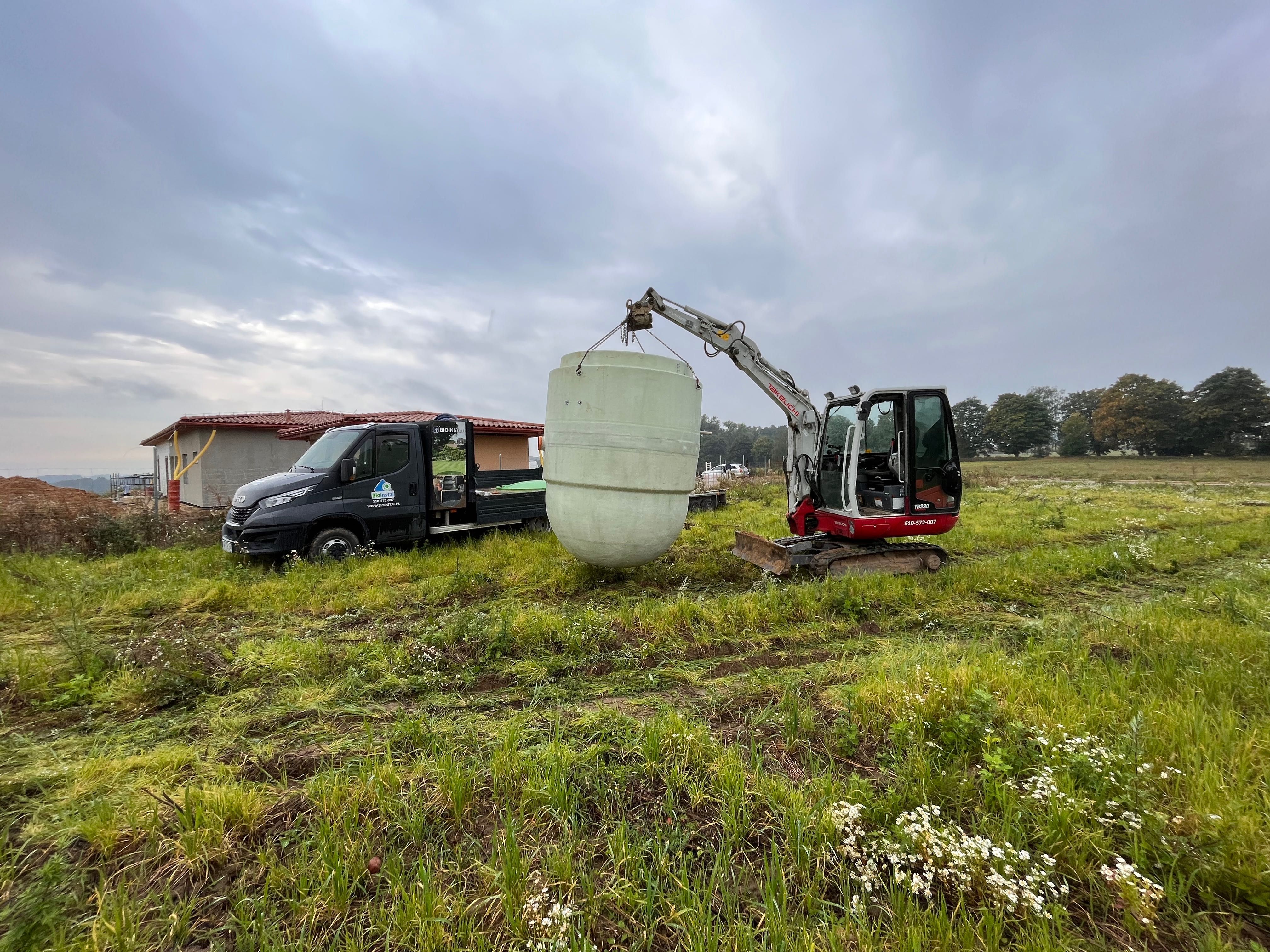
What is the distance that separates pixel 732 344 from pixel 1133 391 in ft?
264

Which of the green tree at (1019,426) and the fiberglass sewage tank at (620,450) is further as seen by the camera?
the green tree at (1019,426)

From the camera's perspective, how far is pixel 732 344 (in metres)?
7.41

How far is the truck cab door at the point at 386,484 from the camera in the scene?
306 inches

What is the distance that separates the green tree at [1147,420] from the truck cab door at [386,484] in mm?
77309

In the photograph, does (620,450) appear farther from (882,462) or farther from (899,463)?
(882,462)

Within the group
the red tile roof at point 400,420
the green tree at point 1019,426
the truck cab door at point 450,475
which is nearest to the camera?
the truck cab door at point 450,475

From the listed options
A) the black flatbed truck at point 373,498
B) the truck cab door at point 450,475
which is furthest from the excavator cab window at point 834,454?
the truck cab door at point 450,475

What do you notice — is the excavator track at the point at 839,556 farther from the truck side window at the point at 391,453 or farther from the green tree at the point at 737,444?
the green tree at the point at 737,444

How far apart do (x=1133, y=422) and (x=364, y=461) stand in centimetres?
7939

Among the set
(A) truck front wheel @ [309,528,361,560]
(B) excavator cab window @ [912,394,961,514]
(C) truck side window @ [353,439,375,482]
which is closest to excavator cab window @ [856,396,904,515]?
(B) excavator cab window @ [912,394,961,514]

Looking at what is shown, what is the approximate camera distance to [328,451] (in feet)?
26.2

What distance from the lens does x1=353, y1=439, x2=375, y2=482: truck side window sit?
7738mm

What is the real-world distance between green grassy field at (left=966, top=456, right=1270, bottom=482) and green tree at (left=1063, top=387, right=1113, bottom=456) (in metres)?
10.1

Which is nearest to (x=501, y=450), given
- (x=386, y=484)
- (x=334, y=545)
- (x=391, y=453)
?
(x=391, y=453)
